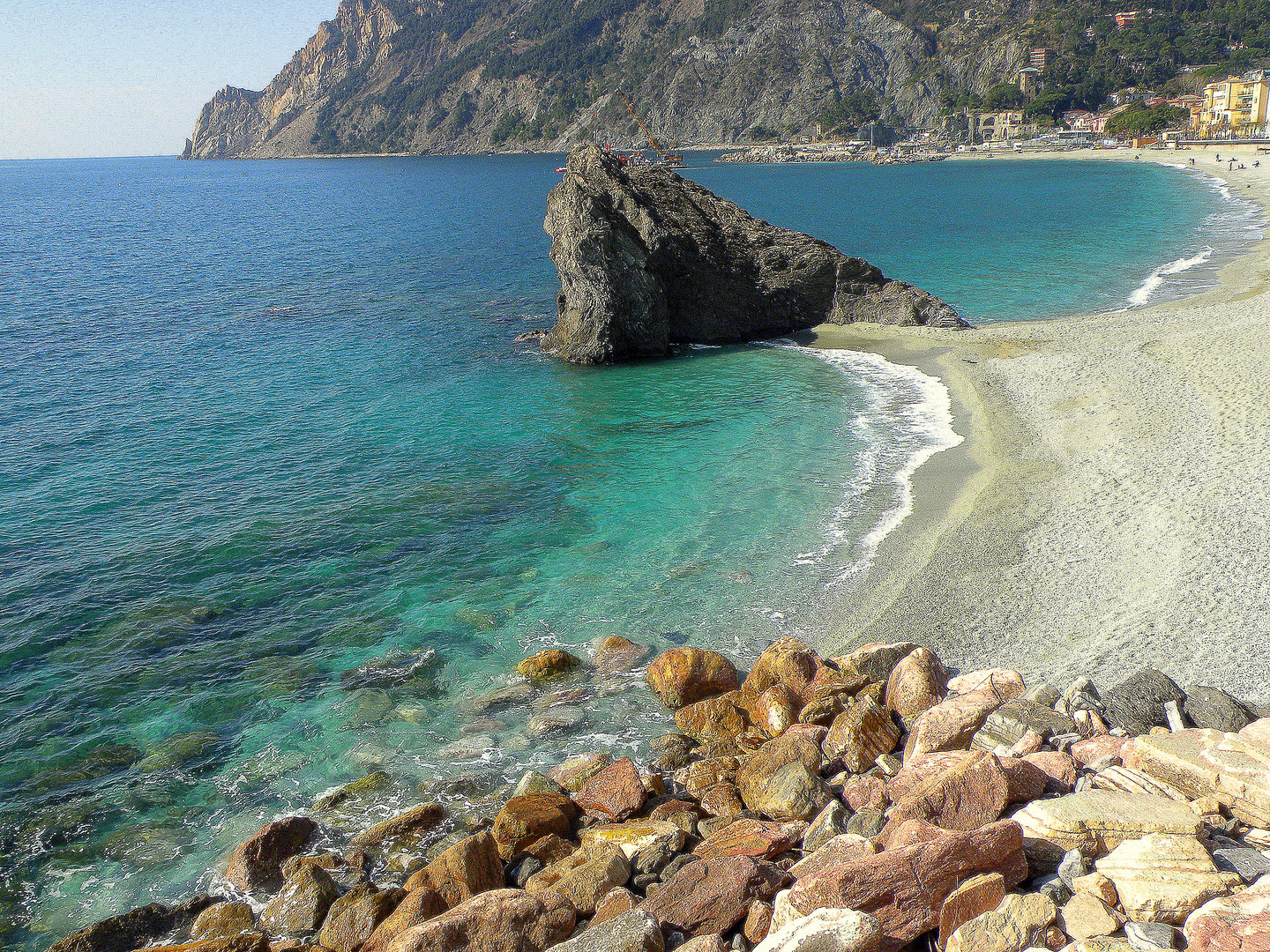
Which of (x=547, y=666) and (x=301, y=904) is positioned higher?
(x=547, y=666)

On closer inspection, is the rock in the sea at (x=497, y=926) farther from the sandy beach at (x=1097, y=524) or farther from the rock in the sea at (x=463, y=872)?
the sandy beach at (x=1097, y=524)

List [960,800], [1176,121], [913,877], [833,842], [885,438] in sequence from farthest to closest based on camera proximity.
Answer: [1176,121] < [885,438] < [960,800] < [833,842] < [913,877]

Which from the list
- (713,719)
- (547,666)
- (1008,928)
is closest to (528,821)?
(713,719)

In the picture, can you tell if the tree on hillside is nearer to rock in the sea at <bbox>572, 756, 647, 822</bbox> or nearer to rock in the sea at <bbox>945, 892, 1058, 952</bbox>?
rock in the sea at <bbox>572, 756, 647, 822</bbox>

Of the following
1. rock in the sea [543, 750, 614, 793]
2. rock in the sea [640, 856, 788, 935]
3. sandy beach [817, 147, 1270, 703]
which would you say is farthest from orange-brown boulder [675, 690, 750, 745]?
rock in the sea [640, 856, 788, 935]

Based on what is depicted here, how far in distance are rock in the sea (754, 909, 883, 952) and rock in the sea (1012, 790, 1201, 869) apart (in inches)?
94.6

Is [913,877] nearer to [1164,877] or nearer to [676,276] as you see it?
[1164,877]

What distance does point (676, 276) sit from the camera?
3938 centimetres

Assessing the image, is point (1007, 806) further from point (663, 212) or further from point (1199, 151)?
point (1199, 151)

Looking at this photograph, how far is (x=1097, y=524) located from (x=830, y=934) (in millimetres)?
15056

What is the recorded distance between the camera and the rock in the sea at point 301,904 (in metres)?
10.6

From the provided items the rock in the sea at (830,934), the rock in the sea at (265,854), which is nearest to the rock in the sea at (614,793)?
the rock in the sea at (265,854)

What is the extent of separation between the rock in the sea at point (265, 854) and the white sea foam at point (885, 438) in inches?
458

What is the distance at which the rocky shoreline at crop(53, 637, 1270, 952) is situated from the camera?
822 centimetres
